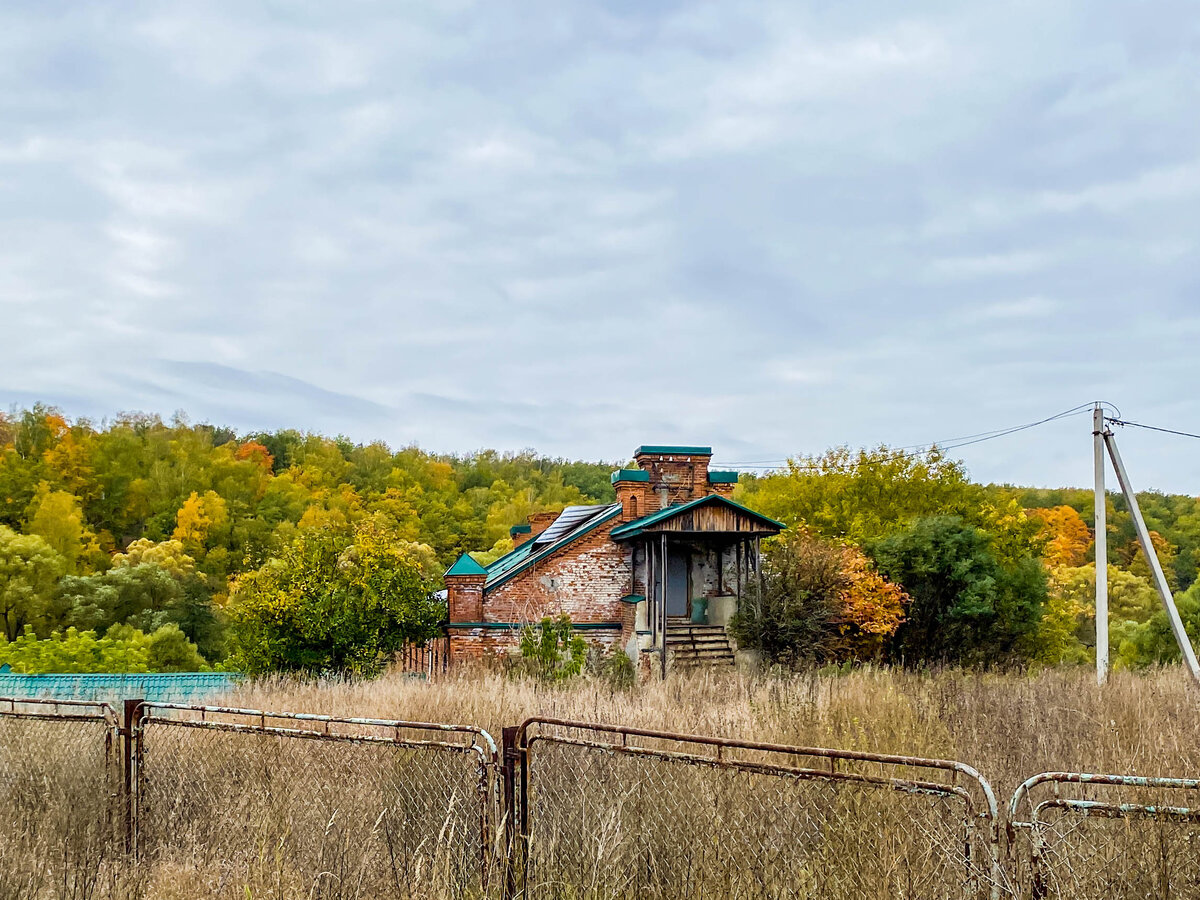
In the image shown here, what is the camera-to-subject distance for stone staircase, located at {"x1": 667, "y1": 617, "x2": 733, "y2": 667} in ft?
75.9

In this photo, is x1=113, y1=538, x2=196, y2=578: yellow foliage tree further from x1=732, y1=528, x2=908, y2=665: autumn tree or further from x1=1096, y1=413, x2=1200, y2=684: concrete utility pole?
x1=1096, y1=413, x2=1200, y2=684: concrete utility pole

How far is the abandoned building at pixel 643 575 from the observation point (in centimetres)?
2289

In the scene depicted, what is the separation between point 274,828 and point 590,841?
2095 mm

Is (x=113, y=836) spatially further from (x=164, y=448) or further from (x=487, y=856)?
(x=164, y=448)

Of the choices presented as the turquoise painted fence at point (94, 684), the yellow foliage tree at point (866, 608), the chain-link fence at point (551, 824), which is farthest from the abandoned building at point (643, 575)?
the chain-link fence at point (551, 824)

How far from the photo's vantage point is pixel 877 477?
40531 mm

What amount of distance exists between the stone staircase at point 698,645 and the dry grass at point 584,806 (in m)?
12.3

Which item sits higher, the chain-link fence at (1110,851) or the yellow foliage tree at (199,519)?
the yellow foliage tree at (199,519)

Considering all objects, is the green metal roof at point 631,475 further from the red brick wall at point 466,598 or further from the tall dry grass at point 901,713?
the tall dry grass at point 901,713

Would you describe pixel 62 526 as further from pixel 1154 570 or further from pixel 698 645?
pixel 1154 570

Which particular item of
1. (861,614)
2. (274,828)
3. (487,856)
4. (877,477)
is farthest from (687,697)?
(877,477)

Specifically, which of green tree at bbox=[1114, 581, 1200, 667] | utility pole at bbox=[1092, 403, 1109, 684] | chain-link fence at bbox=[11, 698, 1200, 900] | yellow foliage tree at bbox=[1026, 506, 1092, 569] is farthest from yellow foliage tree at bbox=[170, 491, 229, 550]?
chain-link fence at bbox=[11, 698, 1200, 900]

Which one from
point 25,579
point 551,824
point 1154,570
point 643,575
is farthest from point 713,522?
point 25,579

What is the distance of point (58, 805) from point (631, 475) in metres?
18.6
